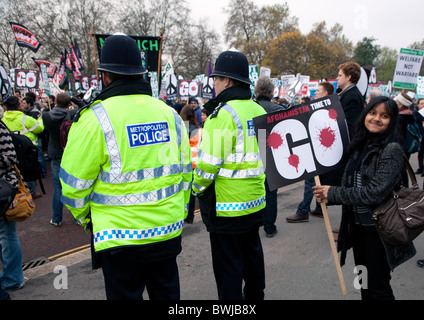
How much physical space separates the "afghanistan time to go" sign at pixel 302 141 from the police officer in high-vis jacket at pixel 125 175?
2.49 ft

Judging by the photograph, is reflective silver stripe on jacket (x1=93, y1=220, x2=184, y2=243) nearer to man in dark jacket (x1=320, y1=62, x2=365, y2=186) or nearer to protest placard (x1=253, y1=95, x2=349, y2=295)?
protest placard (x1=253, y1=95, x2=349, y2=295)

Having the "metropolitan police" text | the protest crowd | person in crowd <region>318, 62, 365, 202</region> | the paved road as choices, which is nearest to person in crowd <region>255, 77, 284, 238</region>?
the paved road

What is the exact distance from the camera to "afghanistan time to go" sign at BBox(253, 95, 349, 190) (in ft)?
7.94

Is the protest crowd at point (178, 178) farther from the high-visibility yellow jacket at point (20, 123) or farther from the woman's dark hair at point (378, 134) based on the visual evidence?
the high-visibility yellow jacket at point (20, 123)

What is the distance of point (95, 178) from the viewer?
Result: 185 centimetres

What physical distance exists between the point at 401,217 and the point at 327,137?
757mm

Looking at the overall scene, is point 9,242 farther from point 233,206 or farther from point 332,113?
point 332,113

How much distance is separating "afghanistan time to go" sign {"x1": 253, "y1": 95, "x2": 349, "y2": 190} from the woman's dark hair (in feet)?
0.52

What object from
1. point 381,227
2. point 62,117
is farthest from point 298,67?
point 381,227

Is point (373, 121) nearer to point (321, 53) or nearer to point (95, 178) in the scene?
point (95, 178)

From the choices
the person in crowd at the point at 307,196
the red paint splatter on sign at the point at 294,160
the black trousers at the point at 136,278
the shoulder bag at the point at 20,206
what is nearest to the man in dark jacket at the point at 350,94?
the person in crowd at the point at 307,196
